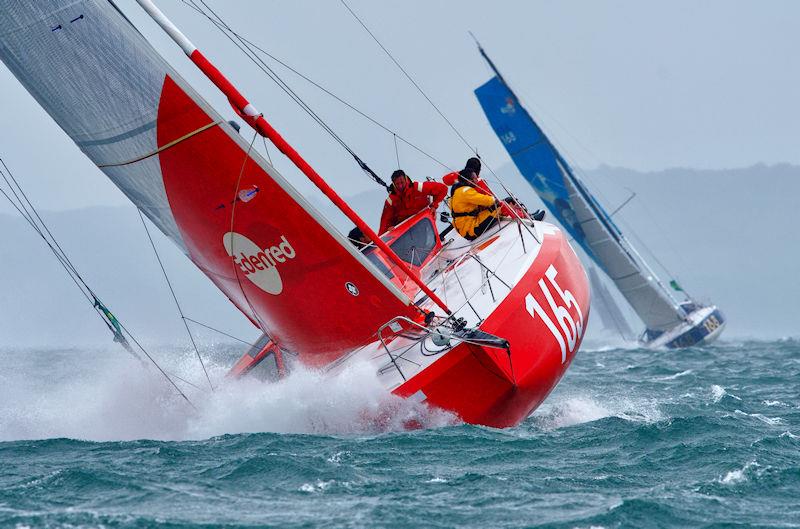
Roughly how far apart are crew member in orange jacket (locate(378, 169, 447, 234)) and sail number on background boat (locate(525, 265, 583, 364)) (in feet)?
6.40

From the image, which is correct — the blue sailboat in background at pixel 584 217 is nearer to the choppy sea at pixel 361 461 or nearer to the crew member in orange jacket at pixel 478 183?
the crew member in orange jacket at pixel 478 183

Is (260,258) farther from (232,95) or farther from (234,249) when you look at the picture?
(232,95)

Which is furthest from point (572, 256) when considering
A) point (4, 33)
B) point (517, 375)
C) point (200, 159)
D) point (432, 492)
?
point (4, 33)

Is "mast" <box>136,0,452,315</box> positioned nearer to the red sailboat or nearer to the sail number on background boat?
the red sailboat

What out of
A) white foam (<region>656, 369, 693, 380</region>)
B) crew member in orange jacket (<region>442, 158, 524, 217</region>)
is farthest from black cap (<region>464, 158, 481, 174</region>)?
white foam (<region>656, 369, 693, 380</region>)

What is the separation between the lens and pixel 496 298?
7469 millimetres

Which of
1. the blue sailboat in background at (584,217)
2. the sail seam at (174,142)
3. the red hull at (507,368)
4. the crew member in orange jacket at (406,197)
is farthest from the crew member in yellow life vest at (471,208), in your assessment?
the blue sailboat in background at (584,217)

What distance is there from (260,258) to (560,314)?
2.41 metres

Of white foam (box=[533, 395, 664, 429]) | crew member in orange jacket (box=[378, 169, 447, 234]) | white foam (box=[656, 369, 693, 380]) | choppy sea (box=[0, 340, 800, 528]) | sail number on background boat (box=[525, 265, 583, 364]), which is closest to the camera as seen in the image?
choppy sea (box=[0, 340, 800, 528])

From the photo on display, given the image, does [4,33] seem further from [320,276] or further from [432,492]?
[432,492]

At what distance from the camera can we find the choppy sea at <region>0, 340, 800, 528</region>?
483 centimetres

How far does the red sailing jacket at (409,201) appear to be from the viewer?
9.86 meters

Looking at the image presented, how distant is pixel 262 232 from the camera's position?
6965mm

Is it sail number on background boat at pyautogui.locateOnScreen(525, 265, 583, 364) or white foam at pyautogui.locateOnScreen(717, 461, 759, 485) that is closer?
white foam at pyautogui.locateOnScreen(717, 461, 759, 485)
